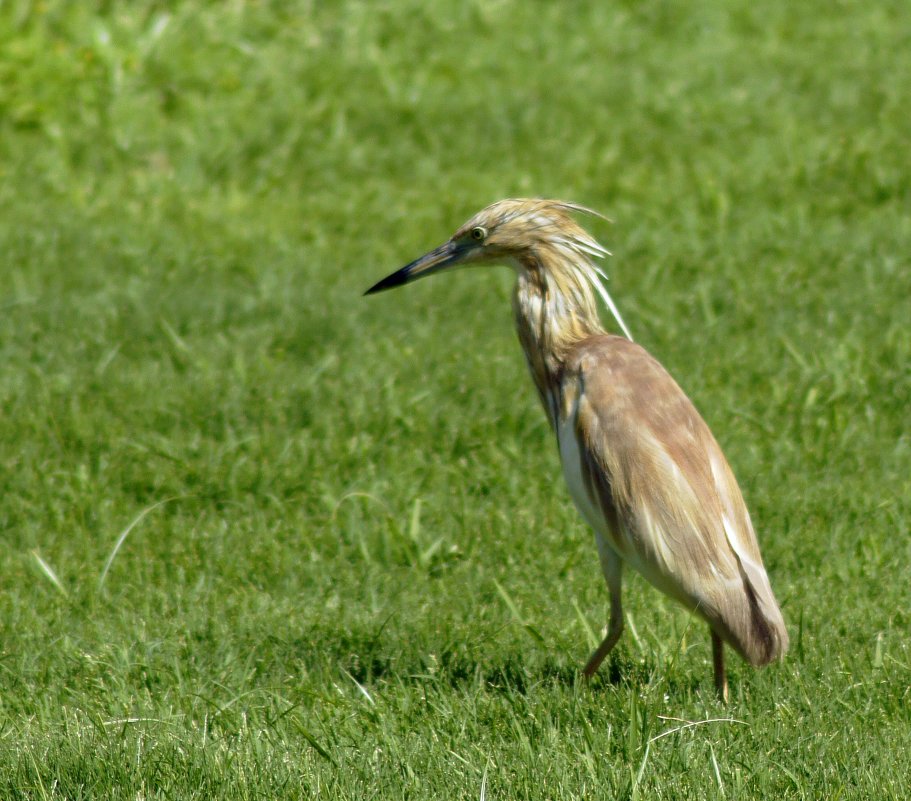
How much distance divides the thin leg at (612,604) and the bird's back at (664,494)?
3.0 inches

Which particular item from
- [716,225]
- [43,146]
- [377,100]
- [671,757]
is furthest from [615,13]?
[671,757]

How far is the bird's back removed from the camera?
4.40 meters

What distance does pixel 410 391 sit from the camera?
7176 millimetres

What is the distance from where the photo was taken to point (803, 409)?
22.6 ft

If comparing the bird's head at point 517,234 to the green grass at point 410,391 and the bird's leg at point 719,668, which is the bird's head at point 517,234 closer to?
the green grass at point 410,391

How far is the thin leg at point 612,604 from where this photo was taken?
4730 millimetres

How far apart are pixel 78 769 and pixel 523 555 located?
226 centimetres

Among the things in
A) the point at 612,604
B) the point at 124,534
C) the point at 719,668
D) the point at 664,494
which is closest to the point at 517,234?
the point at 664,494

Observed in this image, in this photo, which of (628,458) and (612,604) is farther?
(612,604)

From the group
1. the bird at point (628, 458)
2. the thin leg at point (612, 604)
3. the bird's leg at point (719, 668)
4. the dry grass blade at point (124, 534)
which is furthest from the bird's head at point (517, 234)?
the dry grass blade at point (124, 534)

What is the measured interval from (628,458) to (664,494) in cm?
17

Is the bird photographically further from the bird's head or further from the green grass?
the green grass

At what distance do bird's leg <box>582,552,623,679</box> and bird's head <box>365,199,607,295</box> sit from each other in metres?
1.10

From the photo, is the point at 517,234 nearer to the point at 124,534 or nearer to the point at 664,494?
the point at 664,494
